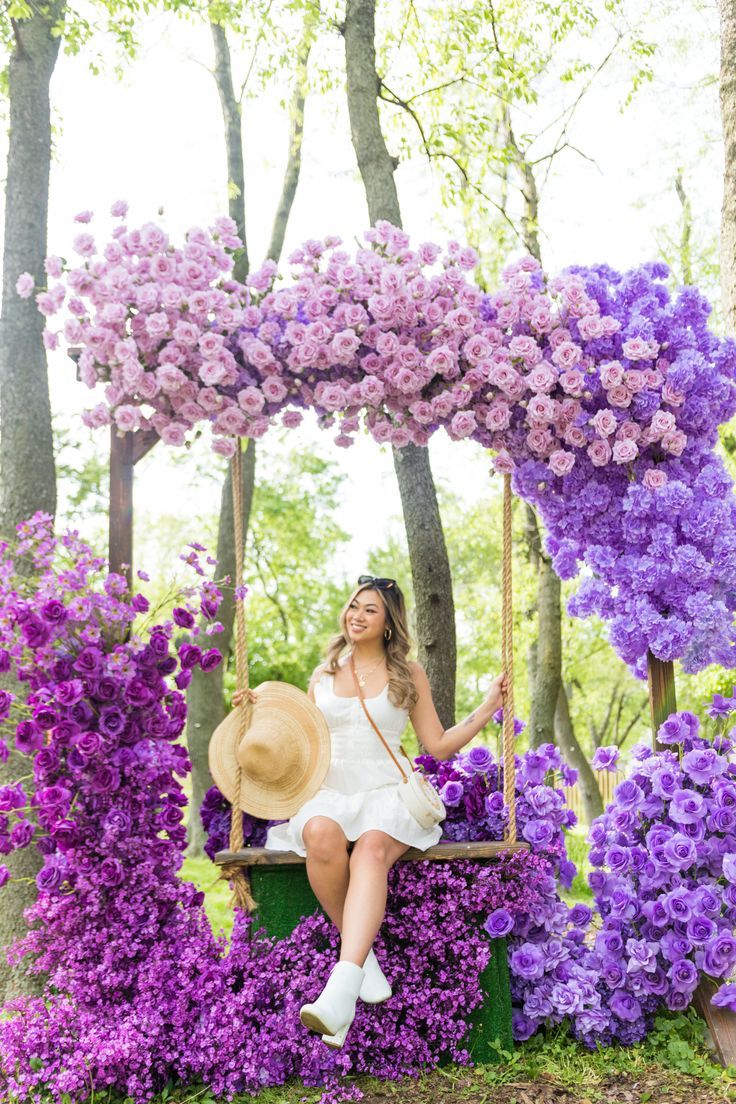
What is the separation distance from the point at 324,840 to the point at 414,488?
2.64 meters

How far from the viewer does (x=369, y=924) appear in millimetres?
3582

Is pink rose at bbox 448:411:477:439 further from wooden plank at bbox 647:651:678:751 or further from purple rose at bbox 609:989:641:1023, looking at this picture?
purple rose at bbox 609:989:641:1023

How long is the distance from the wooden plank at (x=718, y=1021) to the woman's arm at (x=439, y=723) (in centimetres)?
135

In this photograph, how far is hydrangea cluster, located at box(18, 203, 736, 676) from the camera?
4.04m

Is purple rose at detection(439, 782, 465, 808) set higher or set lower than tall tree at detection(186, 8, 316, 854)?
lower

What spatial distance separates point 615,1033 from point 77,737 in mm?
2416

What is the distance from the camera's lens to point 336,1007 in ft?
10.8

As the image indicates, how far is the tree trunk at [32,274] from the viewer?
5105mm

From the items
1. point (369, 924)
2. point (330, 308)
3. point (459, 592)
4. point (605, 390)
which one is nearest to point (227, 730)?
point (369, 924)

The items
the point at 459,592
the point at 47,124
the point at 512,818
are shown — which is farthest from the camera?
the point at 459,592

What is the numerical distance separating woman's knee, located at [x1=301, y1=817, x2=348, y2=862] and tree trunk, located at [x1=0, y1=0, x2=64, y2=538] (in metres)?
2.29

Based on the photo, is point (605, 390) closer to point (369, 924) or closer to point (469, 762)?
point (469, 762)

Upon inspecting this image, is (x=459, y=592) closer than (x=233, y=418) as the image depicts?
No

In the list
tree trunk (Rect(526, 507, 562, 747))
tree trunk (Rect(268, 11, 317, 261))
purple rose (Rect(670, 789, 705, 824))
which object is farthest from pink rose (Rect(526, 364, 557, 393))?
tree trunk (Rect(268, 11, 317, 261))
